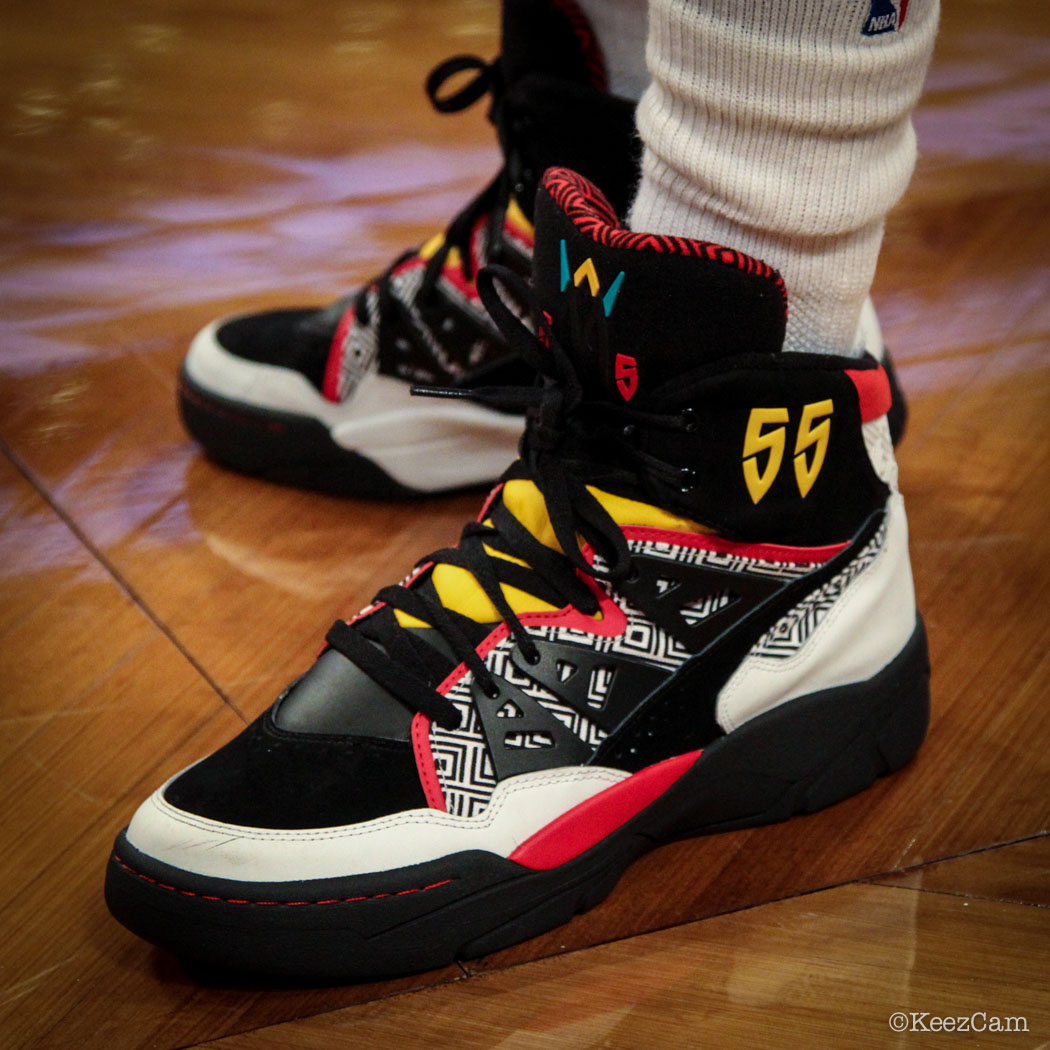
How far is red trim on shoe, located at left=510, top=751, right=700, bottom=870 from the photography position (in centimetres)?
60

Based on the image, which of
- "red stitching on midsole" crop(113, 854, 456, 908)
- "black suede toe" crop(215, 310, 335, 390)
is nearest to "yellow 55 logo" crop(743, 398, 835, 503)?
"red stitching on midsole" crop(113, 854, 456, 908)

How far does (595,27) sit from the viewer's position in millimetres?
871

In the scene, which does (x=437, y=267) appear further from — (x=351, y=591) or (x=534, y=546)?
(x=534, y=546)

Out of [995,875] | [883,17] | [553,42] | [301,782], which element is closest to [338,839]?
[301,782]

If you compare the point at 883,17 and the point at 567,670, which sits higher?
the point at 883,17

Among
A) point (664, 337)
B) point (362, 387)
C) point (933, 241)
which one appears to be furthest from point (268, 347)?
point (933, 241)

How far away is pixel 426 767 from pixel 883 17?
0.41 meters

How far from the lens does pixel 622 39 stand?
0.87m

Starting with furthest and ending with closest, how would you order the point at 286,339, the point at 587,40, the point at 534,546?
the point at 286,339, the point at 587,40, the point at 534,546

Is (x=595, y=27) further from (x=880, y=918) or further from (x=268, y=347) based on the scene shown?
(x=880, y=918)

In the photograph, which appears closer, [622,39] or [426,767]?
[426,767]

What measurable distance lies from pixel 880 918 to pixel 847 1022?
0.07 m

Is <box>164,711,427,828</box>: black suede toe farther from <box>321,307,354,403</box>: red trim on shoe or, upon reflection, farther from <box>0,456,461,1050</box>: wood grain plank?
<box>321,307,354,403</box>: red trim on shoe

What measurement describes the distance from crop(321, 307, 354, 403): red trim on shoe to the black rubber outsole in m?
0.46
